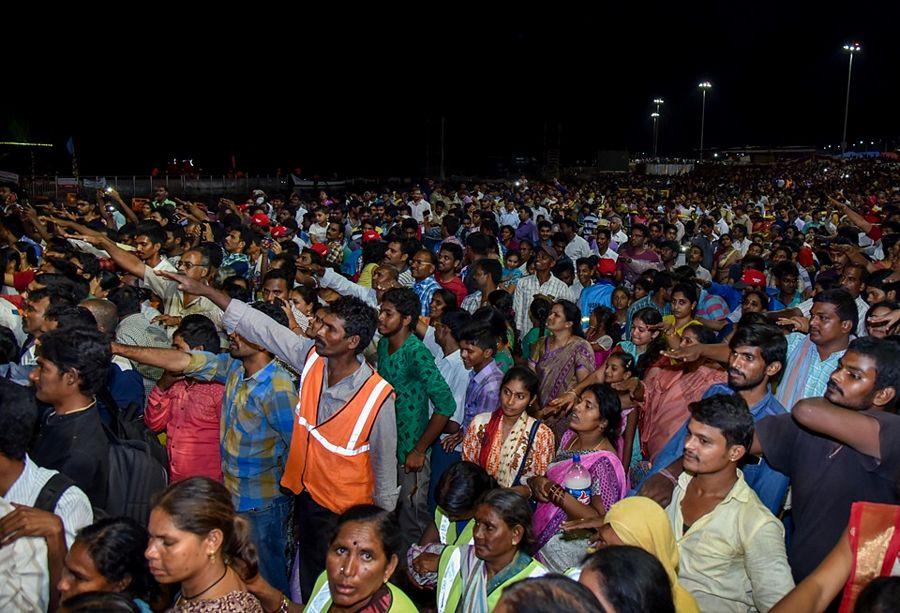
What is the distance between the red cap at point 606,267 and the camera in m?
8.97

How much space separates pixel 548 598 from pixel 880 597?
90cm

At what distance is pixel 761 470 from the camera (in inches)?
142

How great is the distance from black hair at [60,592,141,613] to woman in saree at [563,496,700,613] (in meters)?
1.45

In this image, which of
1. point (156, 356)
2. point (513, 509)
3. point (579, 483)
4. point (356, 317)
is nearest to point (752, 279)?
point (579, 483)

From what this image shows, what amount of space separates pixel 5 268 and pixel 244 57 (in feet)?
98.0

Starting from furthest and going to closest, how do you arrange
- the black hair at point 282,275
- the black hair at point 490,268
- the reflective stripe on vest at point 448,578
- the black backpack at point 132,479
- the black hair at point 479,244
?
the black hair at point 479,244 < the black hair at point 490,268 < the black hair at point 282,275 < the black backpack at point 132,479 < the reflective stripe on vest at point 448,578

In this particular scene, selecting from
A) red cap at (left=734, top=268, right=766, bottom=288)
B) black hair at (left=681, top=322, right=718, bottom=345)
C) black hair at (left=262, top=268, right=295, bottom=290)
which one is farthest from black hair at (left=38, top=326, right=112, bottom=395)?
red cap at (left=734, top=268, right=766, bottom=288)

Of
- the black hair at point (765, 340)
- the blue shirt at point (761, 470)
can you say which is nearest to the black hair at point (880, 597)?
the blue shirt at point (761, 470)

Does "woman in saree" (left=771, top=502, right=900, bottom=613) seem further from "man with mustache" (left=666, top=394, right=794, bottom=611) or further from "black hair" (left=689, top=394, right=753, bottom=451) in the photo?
"black hair" (left=689, top=394, right=753, bottom=451)

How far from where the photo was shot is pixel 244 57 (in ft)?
113

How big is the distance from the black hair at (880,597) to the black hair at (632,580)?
0.48 metres

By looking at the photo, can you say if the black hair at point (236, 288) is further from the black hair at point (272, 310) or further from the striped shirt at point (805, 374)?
the striped shirt at point (805, 374)

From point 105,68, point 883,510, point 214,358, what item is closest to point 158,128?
point 105,68

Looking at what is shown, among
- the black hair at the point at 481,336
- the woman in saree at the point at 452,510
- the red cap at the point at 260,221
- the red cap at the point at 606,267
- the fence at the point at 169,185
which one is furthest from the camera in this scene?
the fence at the point at 169,185
